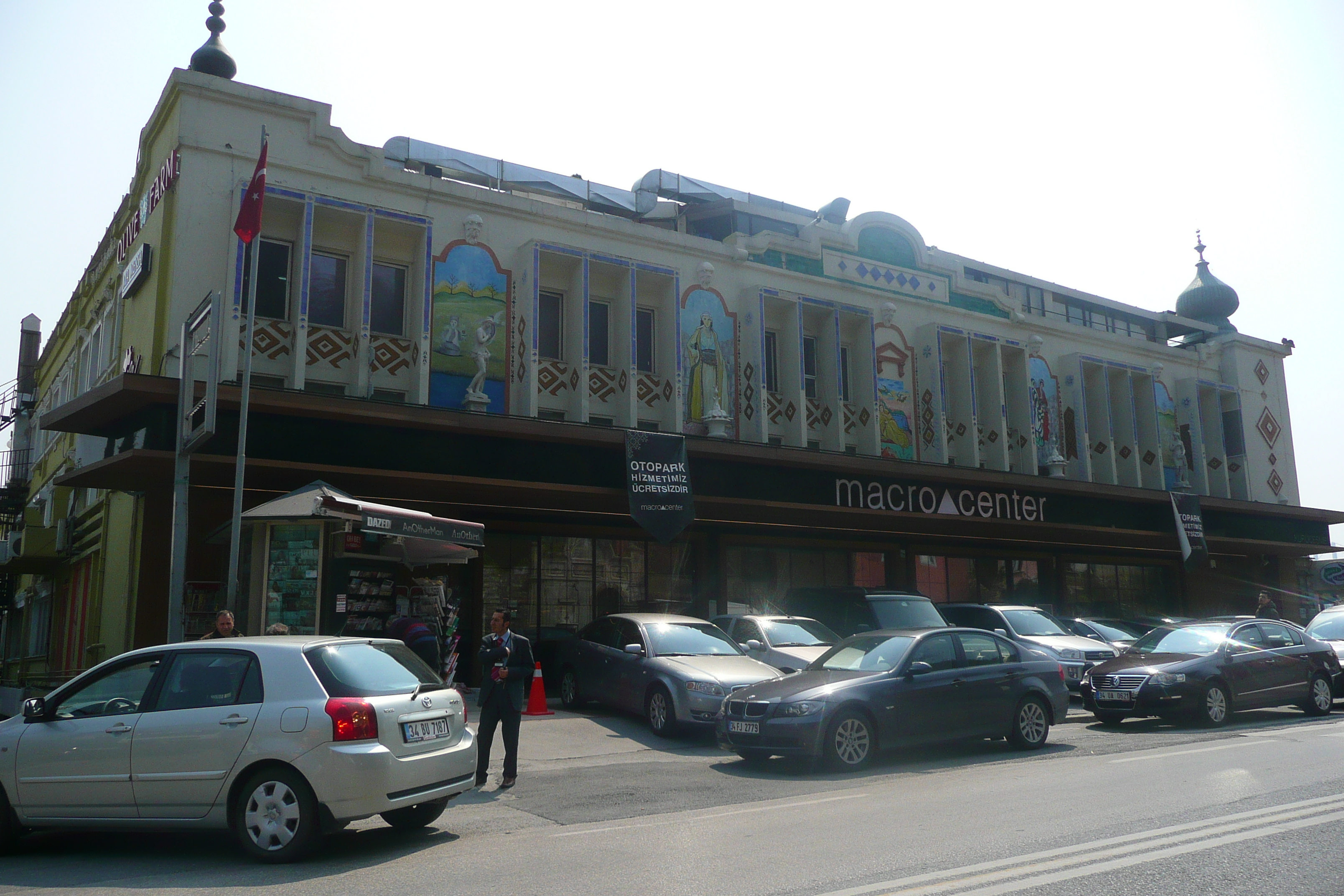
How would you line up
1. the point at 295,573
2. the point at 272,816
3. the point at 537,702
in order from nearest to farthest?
the point at 272,816, the point at 295,573, the point at 537,702

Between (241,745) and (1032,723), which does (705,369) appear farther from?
(241,745)

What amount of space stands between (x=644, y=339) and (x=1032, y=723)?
12.2 m

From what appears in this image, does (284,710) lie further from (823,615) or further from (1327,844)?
(823,615)

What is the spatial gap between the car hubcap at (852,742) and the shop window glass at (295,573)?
698 cm

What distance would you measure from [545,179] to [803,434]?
9751mm

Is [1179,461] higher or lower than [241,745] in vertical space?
higher

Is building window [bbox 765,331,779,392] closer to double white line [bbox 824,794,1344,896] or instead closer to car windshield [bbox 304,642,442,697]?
car windshield [bbox 304,642,442,697]

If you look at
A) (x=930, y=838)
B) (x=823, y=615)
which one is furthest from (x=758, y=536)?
(x=930, y=838)

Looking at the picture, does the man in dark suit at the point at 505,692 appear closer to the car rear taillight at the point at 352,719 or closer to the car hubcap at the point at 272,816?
the car rear taillight at the point at 352,719

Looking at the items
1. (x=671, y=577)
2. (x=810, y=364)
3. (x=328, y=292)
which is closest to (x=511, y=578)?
(x=671, y=577)

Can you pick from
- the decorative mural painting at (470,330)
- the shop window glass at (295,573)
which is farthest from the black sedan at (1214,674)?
the decorative mural painting at (470,330)

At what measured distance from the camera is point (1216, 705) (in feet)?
45.8

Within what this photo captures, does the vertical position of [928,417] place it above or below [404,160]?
below

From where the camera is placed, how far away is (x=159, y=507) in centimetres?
1562
